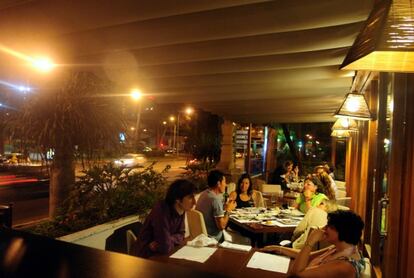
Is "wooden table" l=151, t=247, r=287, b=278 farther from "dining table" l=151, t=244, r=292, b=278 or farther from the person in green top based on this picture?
the person in green top

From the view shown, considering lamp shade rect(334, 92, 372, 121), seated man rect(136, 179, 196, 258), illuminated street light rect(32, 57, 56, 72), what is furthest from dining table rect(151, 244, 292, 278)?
illuminated street light rect(32, 57, 56, 72)

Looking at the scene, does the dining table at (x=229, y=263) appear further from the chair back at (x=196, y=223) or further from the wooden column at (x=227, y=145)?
the wooden column at (x=227, y=145)

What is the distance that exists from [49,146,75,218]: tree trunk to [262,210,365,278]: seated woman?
3.63 metres

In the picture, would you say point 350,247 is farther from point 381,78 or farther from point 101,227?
point 101,227

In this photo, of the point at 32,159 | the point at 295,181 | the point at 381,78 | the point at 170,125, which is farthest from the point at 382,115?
the point at 170,125

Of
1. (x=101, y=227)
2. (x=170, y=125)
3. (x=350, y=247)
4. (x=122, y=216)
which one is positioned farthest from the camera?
(x=170, y=125)

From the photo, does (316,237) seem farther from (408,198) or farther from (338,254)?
(408,198)

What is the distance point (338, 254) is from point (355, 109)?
1.88 metres

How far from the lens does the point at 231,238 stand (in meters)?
5.06

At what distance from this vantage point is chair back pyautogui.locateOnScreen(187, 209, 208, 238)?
4070 mm

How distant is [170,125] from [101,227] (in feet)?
156

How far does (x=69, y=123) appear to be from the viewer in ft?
15.1

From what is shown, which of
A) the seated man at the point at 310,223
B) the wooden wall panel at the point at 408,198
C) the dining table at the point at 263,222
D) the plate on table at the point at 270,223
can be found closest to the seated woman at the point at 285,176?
the dining table at the point at 263,222

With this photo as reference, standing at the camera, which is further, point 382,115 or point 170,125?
point 170,125
